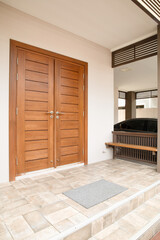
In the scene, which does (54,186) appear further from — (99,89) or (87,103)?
(99,89)

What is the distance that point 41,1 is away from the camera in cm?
238

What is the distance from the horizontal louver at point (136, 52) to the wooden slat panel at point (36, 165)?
276 cm

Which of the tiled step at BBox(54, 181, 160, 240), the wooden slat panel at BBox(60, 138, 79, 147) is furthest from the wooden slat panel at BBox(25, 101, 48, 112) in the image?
the tiled step at BBox(54, 181, 160, 240)

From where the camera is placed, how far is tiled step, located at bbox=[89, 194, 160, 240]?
148 cm

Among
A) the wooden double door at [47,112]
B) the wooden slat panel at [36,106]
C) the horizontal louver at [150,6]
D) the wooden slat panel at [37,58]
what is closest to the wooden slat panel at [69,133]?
the wooden double door at [47,112]

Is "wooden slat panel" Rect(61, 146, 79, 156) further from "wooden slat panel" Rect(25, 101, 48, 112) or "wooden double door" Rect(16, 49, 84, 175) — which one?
"wooden slat panel" Rect(25, 101, 48, 112)

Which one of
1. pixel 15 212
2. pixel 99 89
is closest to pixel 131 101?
pixel 99 89

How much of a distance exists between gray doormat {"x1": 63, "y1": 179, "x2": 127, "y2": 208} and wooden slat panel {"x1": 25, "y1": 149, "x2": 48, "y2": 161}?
0.96 metres

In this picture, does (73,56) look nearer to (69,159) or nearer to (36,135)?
(36,135)

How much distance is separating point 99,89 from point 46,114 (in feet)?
4.79

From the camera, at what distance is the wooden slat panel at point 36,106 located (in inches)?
108

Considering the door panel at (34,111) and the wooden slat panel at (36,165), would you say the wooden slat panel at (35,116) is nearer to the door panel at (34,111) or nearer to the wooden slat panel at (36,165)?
the door panel at (34,111)

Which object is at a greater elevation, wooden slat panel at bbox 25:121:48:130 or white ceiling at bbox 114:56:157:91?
white ceiling at bbox 114:56:157:91

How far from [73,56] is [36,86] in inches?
41.0
